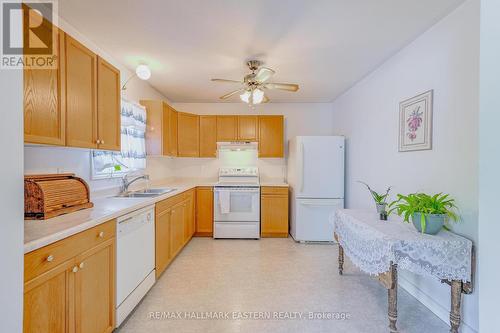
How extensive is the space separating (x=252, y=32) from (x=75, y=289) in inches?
91.5

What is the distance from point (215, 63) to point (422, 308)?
3.25 metres

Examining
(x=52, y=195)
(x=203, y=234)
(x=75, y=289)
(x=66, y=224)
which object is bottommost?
(x=203, y=234)

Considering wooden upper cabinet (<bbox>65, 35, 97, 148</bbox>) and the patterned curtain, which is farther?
the patterned curtain

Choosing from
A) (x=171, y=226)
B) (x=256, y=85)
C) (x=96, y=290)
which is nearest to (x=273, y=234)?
(x=171, y=226)

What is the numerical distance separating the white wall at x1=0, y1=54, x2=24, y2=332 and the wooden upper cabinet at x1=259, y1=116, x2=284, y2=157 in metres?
3.82

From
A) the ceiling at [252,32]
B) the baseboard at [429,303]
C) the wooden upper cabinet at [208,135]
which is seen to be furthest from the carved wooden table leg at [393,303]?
the wooden upper cabinet at [208,135]

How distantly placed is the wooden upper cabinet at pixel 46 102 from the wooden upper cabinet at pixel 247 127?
10.2 ft

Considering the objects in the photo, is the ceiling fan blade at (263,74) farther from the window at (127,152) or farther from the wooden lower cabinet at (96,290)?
the wooden lower cabinet at (96,290)

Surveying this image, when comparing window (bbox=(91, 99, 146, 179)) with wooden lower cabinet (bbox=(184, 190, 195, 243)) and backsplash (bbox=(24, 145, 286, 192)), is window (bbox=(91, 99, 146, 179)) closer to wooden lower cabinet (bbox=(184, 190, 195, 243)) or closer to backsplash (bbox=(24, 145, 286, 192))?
backsplash (bbox=(24, 145, 286, 192))

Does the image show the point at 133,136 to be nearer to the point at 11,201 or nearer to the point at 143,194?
the point at 143,194

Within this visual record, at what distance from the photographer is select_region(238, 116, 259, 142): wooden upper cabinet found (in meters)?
4.54

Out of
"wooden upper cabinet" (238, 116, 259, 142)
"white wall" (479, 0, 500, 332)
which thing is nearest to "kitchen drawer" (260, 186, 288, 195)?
"wooden upper cabinet" (238, 116, 259, 142)

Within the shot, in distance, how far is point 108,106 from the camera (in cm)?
217

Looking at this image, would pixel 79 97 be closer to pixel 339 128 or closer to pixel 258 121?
pixel 258 121
